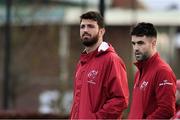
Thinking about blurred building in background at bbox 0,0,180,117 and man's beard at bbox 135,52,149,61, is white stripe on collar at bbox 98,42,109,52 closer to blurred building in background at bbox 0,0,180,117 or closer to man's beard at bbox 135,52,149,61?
man's beard at bbox 135,52,149,61

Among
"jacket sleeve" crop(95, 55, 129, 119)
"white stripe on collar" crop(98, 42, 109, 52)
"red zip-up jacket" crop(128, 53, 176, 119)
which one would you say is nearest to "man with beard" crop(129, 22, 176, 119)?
"red zip-up jacket" crop(128, 53, 176, 119)

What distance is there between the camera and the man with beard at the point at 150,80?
6.79 metres

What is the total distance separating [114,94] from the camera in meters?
7.08

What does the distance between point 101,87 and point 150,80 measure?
1.55 feet

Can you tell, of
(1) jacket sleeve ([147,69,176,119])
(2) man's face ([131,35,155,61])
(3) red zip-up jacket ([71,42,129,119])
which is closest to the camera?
(1) jacket sleeve ([147,69,176,119])

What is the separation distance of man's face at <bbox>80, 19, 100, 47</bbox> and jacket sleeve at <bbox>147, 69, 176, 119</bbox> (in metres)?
0.81

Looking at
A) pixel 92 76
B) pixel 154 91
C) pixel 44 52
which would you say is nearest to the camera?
pixel 154 91

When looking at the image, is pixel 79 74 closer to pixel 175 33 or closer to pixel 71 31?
pixel 71 31

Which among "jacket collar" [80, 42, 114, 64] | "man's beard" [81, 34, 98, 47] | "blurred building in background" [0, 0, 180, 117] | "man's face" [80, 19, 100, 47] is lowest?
"blurred building in background" [0, 0, 180, 117]

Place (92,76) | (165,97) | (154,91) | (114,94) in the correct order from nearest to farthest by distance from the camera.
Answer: (165,97) < (154,91) < (114,94) < (92,76)

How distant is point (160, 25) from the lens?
41438 millimetres

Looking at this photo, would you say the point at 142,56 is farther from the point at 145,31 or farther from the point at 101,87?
the point at 101,87

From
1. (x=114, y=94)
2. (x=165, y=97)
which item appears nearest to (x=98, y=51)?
(x=114, y=94)

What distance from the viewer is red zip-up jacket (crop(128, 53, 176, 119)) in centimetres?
677
